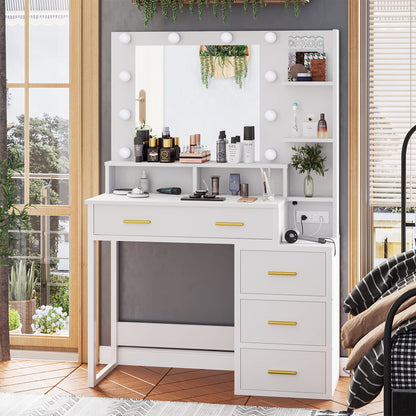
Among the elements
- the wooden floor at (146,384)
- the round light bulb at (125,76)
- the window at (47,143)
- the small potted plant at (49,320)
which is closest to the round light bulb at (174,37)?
the round light bulb at (125,76)

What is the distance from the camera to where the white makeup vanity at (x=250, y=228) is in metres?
4.03

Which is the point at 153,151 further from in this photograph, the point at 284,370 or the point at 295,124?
the point at 284,370

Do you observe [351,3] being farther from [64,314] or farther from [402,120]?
[64,314]

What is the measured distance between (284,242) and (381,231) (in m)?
0.75

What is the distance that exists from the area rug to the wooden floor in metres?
0.09

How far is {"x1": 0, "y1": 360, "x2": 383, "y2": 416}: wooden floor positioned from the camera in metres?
4.07

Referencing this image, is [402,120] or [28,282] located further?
[28,282]

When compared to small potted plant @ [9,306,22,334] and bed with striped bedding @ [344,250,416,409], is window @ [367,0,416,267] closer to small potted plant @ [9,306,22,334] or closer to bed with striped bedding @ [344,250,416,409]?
bed with striped bedding @ [344,250,416,409]

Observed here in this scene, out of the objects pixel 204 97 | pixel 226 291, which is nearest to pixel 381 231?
pixel 226 291

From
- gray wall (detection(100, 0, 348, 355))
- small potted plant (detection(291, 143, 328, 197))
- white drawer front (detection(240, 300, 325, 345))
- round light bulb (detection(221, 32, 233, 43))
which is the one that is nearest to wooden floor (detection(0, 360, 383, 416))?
white drawer front (detection(240, 300, 325, 345))

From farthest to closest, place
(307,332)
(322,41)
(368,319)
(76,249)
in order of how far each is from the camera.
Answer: (76,249) < (322,41) < (307,332) < (368,319)

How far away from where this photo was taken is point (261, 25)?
14.5 ft

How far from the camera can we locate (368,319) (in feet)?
10.9

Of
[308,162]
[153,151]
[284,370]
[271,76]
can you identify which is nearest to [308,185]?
[308,162]
